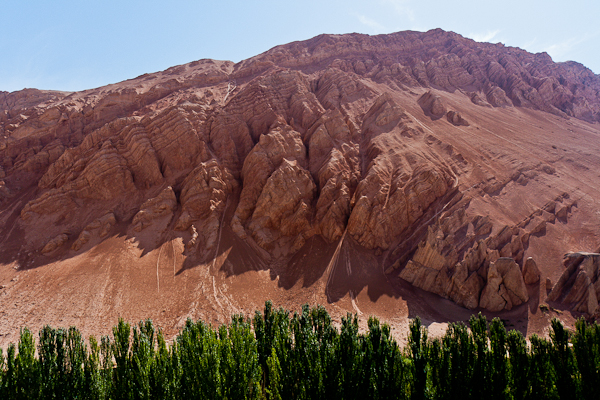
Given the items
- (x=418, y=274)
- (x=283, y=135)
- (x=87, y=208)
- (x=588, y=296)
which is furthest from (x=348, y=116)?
(x=87, y=208)

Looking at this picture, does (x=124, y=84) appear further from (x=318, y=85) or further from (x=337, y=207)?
(x=337, y=207)

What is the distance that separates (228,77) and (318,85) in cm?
2161

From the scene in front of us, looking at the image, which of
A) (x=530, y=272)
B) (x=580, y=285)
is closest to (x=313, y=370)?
(x=530, y=272)

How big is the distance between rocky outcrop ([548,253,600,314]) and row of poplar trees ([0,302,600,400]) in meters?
13.7

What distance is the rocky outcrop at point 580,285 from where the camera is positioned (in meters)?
→ 24.8

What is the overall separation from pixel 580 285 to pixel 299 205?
29039 mm

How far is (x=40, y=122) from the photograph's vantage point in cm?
5006

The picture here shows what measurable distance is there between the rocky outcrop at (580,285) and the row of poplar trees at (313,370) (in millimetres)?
13671

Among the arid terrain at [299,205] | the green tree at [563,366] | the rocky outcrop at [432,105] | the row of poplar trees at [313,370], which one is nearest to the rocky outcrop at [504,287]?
the arid terrain at [299,205]

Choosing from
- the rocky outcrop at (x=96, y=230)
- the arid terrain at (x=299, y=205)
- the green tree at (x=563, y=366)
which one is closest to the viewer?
the green tree at (x=563, y=366)

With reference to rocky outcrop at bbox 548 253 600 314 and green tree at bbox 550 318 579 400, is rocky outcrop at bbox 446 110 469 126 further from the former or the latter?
green tree at bbox 550 318 579 400

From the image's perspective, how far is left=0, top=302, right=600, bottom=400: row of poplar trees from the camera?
13117 mm

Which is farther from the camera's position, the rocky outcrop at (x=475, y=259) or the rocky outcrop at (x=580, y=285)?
the rocky outcrop at (x=475, y=259)

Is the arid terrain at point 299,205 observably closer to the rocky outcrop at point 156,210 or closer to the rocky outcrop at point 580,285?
the rocky outcrop at point 580,285
